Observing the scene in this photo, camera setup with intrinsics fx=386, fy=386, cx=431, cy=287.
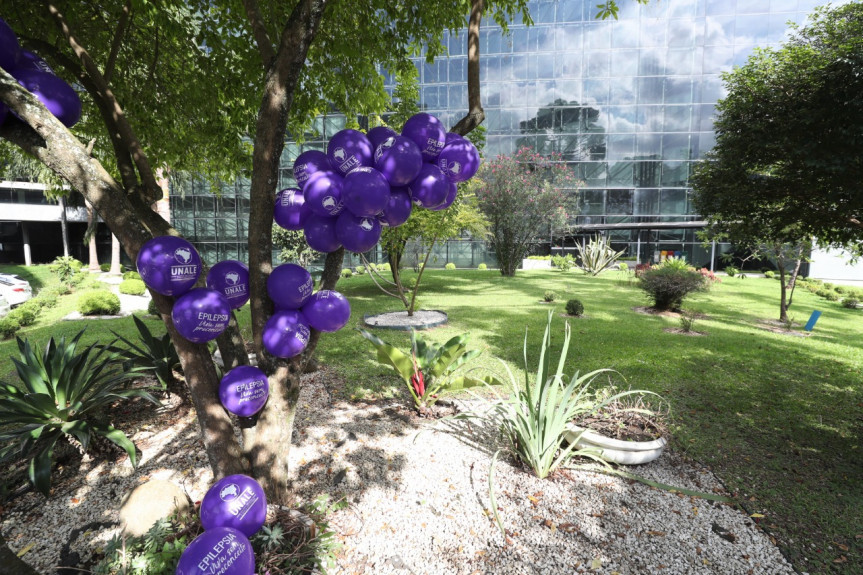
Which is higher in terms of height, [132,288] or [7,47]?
[7,47]

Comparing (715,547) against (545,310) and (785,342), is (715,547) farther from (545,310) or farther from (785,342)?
(545,310)

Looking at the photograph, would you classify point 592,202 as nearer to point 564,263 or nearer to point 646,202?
point 646,202

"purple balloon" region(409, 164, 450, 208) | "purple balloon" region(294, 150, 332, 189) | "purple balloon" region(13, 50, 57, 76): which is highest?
"purple balloon" region(13, 50, 57, 76)

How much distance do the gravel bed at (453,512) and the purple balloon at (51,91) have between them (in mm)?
2533

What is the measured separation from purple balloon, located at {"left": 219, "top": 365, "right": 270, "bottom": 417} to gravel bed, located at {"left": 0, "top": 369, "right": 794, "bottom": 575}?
3.30 feet

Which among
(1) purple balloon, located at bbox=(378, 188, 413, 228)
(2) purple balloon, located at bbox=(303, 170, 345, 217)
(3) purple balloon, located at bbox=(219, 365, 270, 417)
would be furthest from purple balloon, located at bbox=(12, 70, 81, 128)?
(1) purple balloon, located at bbox=(378, 188, 413, 228)

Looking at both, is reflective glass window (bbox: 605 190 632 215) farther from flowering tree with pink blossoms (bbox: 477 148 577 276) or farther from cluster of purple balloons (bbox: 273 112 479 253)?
cluster of purple balloons (bbox: 273 112 479 253)

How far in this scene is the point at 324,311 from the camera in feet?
7.63

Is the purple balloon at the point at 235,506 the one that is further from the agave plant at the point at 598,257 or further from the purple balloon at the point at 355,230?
the agave plant at the point at 598,257

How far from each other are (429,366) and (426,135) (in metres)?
2.62

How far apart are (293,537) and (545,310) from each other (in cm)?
924

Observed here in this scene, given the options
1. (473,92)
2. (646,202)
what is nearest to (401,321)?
(473,92)

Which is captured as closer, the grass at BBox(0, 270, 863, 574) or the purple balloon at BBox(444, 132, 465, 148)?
the purple balloon at BBox(444, 132, 465, 148)

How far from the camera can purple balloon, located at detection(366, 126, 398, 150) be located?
2332 mm
